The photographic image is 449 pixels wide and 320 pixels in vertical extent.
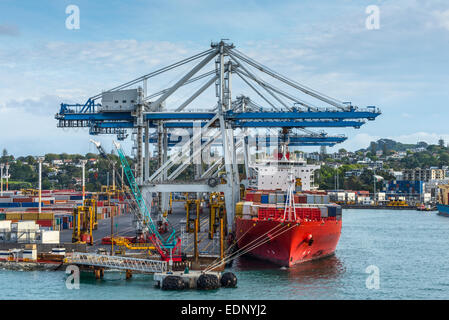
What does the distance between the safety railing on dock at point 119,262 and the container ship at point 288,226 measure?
8295 mm

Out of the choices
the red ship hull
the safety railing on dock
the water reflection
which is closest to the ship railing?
the red ship hull

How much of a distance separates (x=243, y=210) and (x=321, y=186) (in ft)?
429

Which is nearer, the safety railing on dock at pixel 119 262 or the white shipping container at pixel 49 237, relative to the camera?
the safety railing on dock at pixel 119 262

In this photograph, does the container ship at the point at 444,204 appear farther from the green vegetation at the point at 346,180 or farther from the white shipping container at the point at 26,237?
the white shipping container at the point at 26,237

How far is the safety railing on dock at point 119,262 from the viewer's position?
112ft

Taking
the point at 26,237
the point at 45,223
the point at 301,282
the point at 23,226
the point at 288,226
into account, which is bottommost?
the point at 301,282

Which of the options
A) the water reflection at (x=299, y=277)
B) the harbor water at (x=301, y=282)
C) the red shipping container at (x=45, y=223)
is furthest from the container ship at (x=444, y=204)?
the red shipping container at (x=45, y=223)

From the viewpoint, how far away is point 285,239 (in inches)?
1521

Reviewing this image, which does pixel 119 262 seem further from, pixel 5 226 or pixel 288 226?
pixel 5 226

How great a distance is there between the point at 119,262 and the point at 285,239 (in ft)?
35.7

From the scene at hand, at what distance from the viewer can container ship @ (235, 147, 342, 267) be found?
3894 cm

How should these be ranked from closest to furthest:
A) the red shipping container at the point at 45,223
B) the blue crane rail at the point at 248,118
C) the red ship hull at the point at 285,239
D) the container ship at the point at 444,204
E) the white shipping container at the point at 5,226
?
1. the red ship hull at the point at 285,239
2. the white shipping container at the point at 5,226
3. the blue crane rail at the point at 248,118
4. the red shipping container at the point at 45,223
5. the container ship at the point at 444,204

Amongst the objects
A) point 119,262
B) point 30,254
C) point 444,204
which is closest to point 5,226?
point 30,254

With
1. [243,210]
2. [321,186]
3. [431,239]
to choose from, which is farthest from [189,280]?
[321,186]
